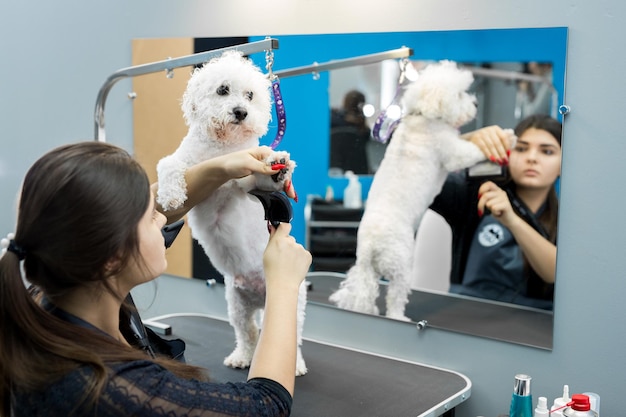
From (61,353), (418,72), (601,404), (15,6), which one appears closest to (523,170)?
(418,72)

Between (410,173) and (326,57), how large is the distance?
1.32 ft

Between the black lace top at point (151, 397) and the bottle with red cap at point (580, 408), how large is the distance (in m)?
0.65

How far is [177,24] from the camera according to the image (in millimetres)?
2156

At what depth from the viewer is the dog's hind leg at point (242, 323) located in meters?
1.57

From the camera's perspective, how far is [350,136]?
1.84m

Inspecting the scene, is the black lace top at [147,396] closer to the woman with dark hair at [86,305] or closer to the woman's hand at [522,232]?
the woman with dark hair at [86,305]

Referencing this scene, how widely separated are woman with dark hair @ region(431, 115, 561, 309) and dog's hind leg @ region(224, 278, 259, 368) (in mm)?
526

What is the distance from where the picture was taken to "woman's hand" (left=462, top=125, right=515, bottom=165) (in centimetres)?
162

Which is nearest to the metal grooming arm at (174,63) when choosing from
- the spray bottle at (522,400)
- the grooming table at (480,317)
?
the grooming table at (480,317)

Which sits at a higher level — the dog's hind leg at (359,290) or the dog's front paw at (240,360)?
the dog's hind leg at (359,290)

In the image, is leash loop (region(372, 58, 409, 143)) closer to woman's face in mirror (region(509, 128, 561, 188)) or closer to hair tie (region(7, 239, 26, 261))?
woman's face in mirror (region(509, 128, 561, 188))

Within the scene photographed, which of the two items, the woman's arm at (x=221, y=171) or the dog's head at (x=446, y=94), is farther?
the dog's head at (x=446, y=94)

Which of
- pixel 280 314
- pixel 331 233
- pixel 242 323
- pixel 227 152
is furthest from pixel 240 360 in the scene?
pixel 280 314

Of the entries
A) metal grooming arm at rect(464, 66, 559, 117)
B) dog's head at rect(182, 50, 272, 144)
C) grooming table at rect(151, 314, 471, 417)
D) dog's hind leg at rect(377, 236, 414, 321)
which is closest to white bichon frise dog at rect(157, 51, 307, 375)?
dog's head at rect(182, 50, 272, 144)
